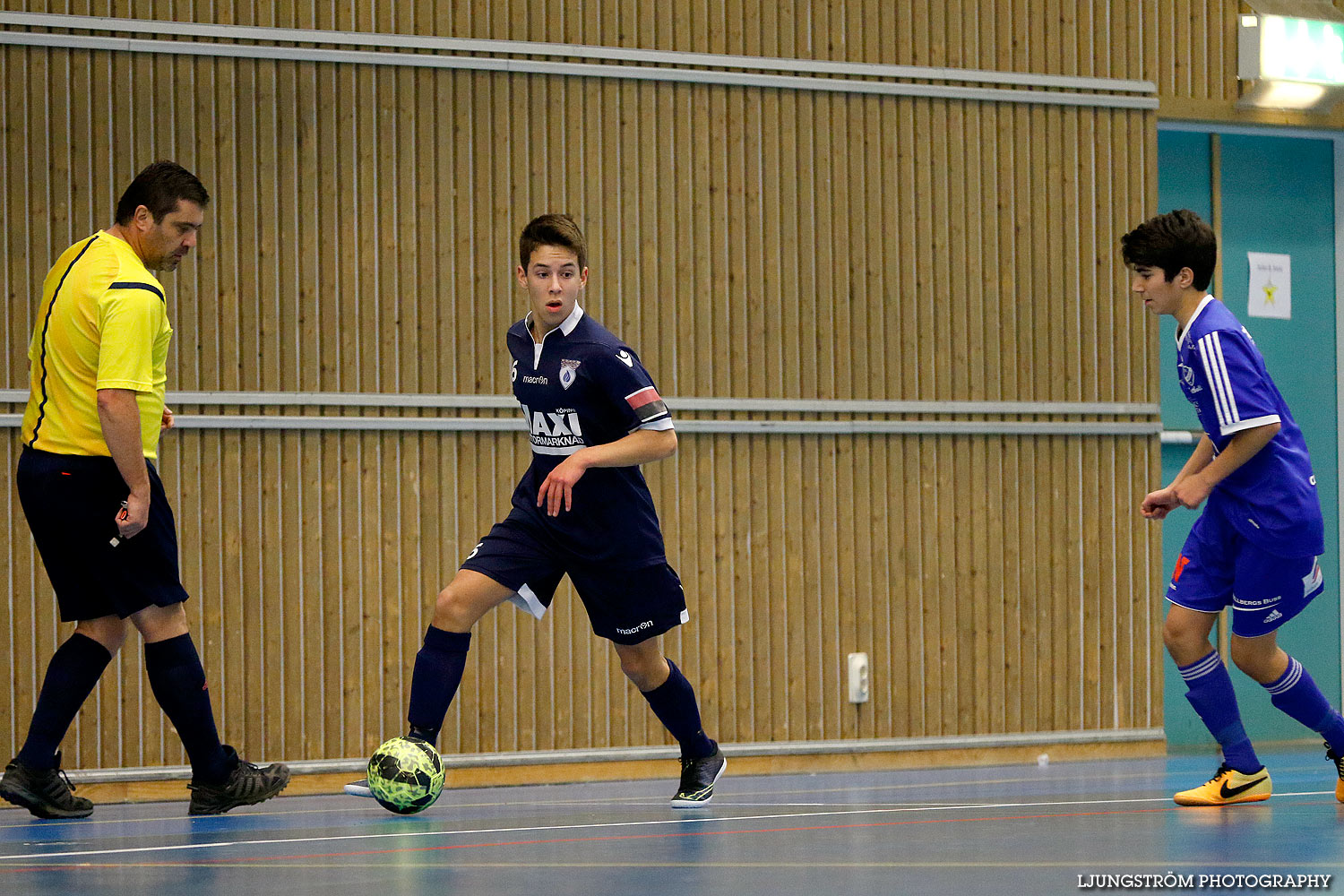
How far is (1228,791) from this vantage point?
15.1 feet

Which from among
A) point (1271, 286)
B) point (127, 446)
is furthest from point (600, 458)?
point (1271, 286)

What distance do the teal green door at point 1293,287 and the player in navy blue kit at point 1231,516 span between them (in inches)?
136

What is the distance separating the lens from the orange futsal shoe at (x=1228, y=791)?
4613mm

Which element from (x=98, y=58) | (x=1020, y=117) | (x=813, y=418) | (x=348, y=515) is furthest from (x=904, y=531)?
(x=98, y=58)

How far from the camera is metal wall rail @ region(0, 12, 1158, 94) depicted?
633cm

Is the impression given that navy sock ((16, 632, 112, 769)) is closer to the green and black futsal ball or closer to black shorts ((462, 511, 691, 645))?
the green and black futsal ball

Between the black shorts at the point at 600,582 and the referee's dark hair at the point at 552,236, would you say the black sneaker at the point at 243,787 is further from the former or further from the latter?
the referee's dark hair at the point at 552,236

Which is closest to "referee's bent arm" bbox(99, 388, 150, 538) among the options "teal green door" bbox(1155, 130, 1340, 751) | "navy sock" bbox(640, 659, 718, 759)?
"navy sock" bbox(640, 659, 718, 759)

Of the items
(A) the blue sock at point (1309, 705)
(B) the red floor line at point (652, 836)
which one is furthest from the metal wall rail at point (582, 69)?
(B) the red floor line at point (652, 836)

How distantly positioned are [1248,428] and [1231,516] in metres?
0.29

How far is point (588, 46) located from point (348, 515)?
236cm

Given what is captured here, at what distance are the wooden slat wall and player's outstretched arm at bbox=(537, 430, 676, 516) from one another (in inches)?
92.7

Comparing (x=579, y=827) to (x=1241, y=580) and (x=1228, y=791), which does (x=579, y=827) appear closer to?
(x=1228, y=791)

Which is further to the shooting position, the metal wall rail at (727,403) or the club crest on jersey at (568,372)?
the metal wall rail at (727,403)
